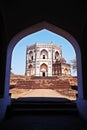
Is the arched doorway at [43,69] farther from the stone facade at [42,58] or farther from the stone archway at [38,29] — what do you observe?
the stone archway at [38,29]

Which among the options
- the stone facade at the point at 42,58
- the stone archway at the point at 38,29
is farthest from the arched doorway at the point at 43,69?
the stone archway at the point at 38,29

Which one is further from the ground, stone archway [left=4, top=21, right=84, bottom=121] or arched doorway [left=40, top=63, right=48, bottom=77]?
arched doorway [left=40, top=63, right=48, bottom=77]

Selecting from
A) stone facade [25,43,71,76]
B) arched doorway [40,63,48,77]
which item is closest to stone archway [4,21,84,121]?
stone facade [25,43,71,76]

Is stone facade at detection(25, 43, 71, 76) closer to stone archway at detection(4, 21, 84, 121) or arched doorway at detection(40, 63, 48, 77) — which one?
arched doorway at detection(40, 63, 48, 77)

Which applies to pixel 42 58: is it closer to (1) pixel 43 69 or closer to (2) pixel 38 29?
(1) pixel 43 69

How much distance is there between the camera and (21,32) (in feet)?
20.6

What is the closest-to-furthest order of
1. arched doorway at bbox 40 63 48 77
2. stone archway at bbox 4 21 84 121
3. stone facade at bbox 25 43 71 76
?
stone archway at bbox 4 21 84 121, arched doorway at bbox 40 63 48 77, stone facade at bbox 25 43 71 76

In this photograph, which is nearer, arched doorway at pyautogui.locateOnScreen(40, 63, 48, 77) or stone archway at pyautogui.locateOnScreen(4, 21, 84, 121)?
stone archway at pyautogui.locateOnScreen(4, 21, 84, 121)

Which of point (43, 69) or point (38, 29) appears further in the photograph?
point (43, 69)

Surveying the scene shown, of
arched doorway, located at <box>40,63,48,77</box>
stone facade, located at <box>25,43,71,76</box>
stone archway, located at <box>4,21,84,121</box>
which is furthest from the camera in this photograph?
stone facade, located at <box>25,43,71,76</box>

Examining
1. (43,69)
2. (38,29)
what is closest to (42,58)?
(43,69)
